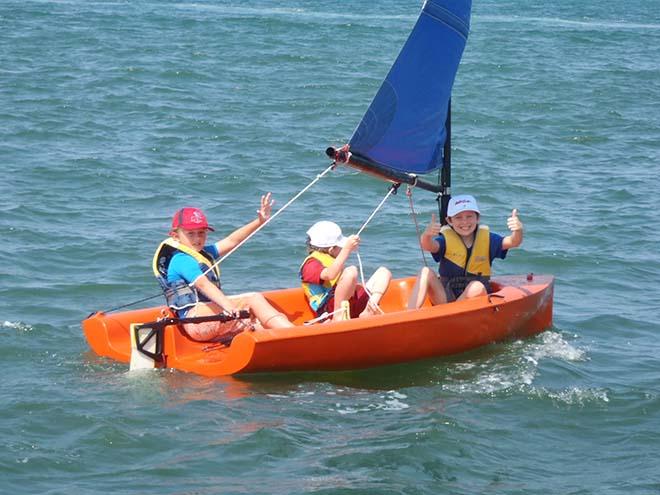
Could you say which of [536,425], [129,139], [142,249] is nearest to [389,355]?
[536,425]

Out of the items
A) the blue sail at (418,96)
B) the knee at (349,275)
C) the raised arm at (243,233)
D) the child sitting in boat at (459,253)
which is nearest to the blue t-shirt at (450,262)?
the child sitting in boat at (459,253)

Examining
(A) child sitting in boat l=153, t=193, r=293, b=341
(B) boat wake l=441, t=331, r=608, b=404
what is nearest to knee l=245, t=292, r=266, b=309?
(A) child sitting in boat l=153, t=193, r=293, b=341

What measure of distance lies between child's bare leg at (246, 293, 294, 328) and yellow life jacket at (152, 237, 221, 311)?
0.97 feet

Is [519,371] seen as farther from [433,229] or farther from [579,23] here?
[579,23]

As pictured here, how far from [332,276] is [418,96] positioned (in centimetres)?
141

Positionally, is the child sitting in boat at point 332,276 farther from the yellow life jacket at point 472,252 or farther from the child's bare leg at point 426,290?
the yellow life jacket at point 472,252

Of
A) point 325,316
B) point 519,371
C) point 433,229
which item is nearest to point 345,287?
point 325,316

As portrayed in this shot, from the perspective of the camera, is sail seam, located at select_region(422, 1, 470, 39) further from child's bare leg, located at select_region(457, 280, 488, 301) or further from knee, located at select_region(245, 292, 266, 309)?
knee, located at select_region(245, 292, 266, 309)

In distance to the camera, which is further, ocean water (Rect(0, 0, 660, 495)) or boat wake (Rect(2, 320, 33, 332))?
boat wake (Rect(2, 320, 33, 332))

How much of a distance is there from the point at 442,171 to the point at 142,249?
3168 mm

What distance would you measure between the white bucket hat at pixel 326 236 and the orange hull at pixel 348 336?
2.00 feet

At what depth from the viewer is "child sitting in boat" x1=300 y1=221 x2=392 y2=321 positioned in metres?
7.43

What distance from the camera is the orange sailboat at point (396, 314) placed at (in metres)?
7.04

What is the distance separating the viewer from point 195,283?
725 centimetres
